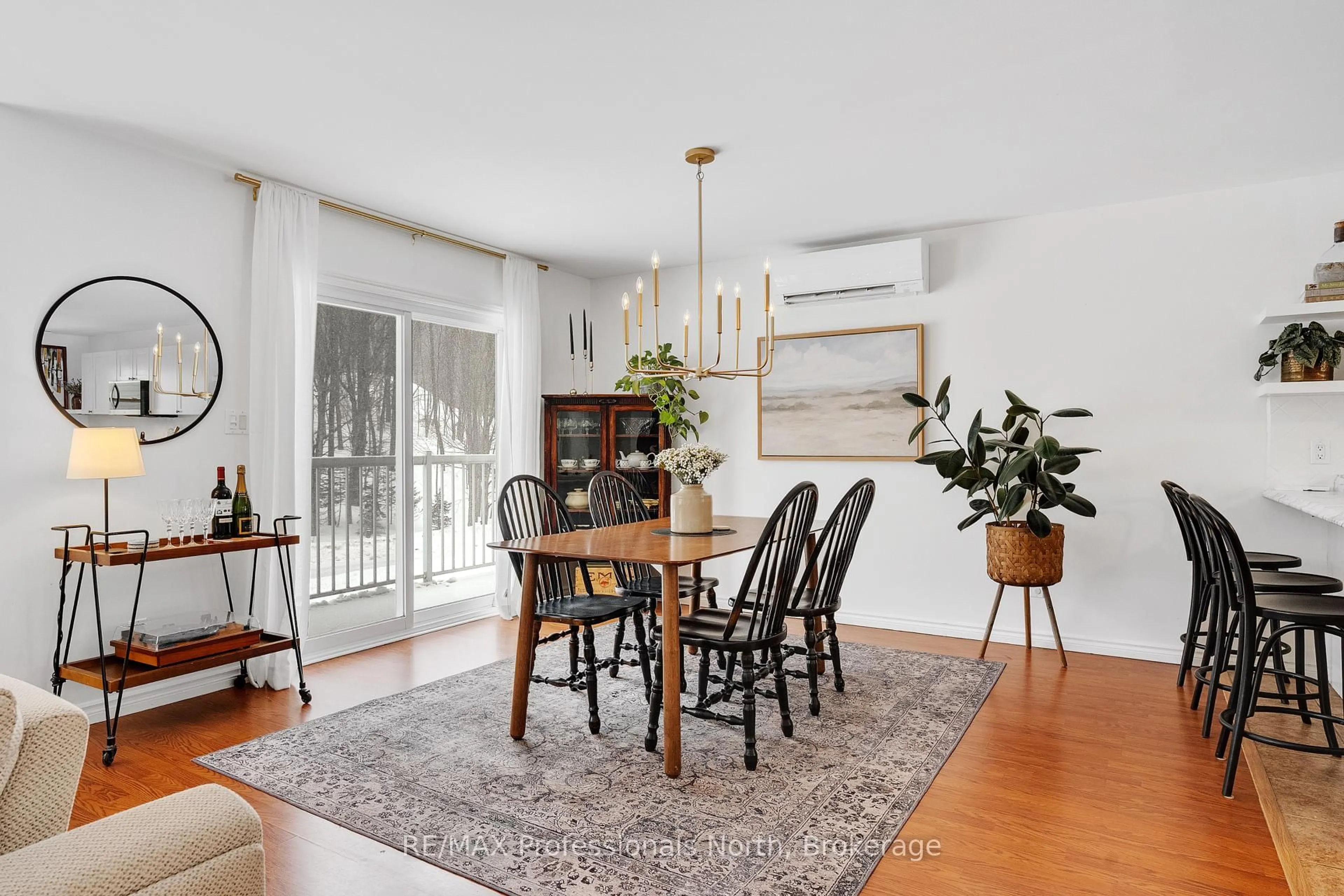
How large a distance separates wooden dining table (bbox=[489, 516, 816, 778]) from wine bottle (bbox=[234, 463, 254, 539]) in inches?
51.4

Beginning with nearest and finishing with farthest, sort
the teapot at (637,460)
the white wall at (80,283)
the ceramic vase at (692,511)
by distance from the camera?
the white wall at (80,283)
the ceramic vase at (692,511)
the teapot at (637,460)

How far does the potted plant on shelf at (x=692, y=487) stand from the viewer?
330 centimetres

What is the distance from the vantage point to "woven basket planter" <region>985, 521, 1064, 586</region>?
398 centimetres

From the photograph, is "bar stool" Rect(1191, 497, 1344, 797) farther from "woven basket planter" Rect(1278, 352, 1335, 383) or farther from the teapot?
the teapot

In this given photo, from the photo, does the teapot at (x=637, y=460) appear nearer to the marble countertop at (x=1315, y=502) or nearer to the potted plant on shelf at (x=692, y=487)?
the potted plant on shelf at (x=692, y=487)

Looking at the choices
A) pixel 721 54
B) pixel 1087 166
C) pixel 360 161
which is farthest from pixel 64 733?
pixel 1087 166

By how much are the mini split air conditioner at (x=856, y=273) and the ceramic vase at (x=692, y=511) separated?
2.14m

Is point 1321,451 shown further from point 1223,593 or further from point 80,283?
point 80,283

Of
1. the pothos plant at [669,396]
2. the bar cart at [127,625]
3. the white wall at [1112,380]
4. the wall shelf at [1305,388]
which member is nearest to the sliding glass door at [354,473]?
the bar cart at [127,625]

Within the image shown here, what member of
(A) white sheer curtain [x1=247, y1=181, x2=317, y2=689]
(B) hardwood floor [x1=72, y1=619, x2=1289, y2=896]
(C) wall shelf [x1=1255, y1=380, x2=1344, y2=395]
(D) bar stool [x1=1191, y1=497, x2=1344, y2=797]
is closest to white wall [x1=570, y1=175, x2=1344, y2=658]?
(C) wall shelf [x1=1255, y1=380, x2=1344, y2=395]

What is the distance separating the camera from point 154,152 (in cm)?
357

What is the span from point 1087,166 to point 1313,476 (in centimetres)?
188

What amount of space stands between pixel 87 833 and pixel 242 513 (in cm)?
277

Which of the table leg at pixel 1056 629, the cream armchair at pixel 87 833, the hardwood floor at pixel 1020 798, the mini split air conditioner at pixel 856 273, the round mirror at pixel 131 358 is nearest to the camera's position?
the cream armchair at pixel 87 833
